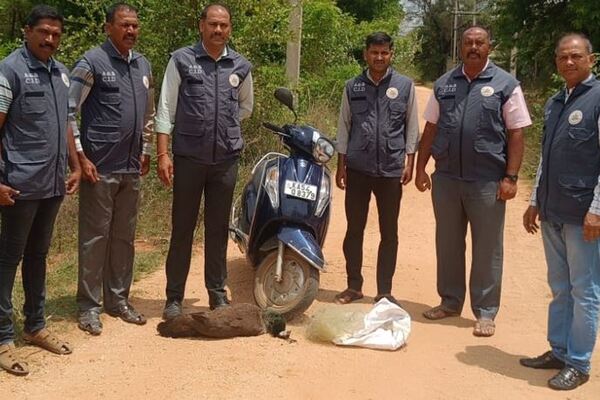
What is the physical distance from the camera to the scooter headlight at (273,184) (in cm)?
485

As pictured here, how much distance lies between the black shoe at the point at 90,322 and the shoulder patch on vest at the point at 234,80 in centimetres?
175

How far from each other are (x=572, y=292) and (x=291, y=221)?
6.00 ft

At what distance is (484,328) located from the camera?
15.7 feet

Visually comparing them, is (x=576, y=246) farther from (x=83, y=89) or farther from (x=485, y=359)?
(x=83, y=89)

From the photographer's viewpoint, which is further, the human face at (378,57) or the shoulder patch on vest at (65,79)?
the human face at (378,57)

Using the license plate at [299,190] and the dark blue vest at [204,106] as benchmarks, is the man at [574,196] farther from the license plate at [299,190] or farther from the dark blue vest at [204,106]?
the dark blue vest at [204,106]

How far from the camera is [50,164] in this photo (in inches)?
155

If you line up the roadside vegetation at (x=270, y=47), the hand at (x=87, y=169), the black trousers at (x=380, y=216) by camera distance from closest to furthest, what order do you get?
the hand at (x=87, y=169) → the black trousers at (x=380, y=216) → the roadside vegetation at (x=270, y=47)

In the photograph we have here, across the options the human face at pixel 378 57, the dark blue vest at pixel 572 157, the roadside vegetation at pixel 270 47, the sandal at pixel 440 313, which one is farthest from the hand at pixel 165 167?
the dark blue vest at pixel 572 157

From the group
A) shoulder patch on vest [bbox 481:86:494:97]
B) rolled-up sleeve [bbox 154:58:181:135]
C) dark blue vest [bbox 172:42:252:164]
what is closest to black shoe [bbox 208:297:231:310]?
dark blue vest [bbox 172:42:252:164]

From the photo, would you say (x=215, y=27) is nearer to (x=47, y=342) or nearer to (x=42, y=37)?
(x=42, y=37)

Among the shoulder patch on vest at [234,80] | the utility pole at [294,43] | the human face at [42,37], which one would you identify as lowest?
the shoulder patch on vest at [234,80]

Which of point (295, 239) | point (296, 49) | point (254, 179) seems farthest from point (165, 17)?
point (295, 239)

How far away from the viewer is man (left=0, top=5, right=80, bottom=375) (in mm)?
3805
